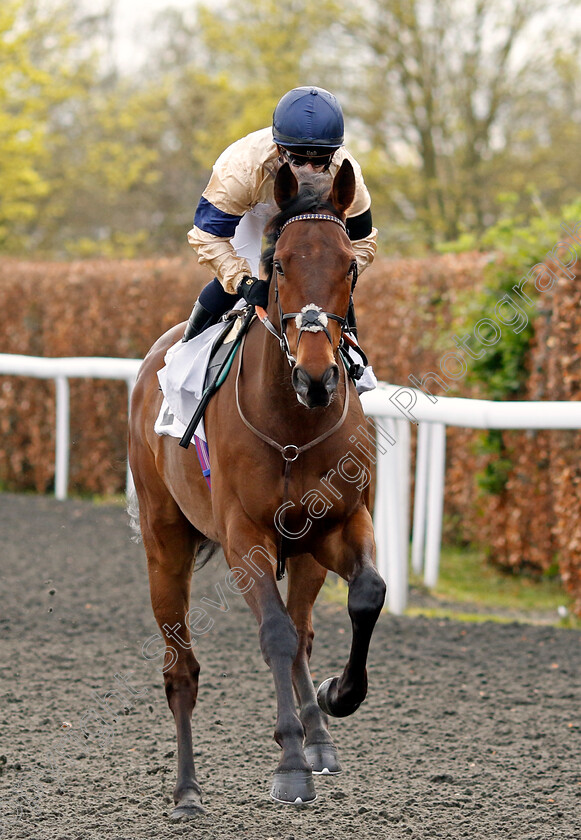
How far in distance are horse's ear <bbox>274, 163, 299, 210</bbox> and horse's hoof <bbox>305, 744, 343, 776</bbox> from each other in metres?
1.95

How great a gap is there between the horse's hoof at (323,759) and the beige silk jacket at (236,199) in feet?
5.51

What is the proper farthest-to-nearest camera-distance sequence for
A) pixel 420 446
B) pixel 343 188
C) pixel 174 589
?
pixel 420 446 → pixel 174 589 → pixel 343 188

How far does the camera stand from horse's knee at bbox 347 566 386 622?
3318mm

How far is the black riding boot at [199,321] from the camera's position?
4285 millimetres

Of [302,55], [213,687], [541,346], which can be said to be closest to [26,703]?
[213,687]

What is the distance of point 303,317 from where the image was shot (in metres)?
3.06

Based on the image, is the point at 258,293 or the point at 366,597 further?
the point at 258,293

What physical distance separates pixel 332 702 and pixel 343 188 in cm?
166

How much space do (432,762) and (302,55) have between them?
1668 centimetres

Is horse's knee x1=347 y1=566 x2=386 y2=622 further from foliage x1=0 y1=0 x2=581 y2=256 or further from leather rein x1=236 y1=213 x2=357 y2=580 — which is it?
foliage x1=0 y1=0 x2=581 y2=256

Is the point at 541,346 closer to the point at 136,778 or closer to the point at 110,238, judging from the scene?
the point at 136,778

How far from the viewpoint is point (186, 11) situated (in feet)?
84.9

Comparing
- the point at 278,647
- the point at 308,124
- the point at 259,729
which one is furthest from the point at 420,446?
the point at 278,647

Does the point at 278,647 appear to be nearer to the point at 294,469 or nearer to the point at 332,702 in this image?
the point at 332,702
